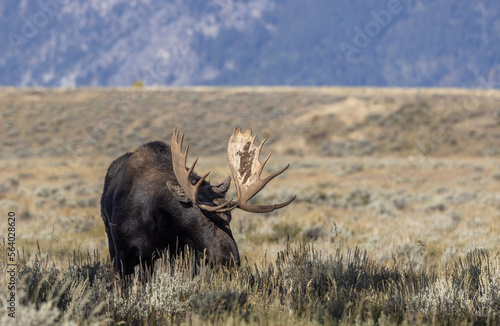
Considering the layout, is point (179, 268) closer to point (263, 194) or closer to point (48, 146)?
point (263, 194)

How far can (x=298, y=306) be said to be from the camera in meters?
4.30

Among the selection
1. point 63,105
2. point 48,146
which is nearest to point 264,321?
point 48,146

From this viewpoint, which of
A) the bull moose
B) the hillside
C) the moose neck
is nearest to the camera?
the moose neck

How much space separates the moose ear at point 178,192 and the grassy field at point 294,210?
64 centimetres

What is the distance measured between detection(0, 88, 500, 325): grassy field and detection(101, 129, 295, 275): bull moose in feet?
0.86

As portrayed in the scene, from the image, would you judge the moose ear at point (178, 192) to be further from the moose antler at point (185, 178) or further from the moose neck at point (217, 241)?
the moose neck at point (217, 241)

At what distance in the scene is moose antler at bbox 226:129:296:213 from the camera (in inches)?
196

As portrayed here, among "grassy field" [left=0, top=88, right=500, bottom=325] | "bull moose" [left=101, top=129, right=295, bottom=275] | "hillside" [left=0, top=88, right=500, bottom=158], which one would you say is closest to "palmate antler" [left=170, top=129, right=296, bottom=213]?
"bull moose" [left=101, top=129, right=295, bottom=275]

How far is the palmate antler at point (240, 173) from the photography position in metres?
4.91

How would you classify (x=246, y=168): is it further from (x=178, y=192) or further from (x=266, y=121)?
(x=266, y=121)

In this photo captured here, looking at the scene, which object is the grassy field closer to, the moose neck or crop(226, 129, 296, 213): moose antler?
the moose neck

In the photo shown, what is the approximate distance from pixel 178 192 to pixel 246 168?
0.77 metres

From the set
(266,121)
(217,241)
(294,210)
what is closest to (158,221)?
(217,241)

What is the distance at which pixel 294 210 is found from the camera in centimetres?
1383
